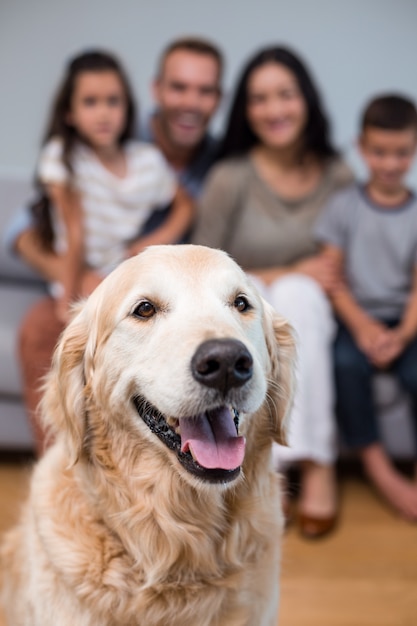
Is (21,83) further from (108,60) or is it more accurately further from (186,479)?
(186,479)

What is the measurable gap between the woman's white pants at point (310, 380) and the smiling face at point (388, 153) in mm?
477

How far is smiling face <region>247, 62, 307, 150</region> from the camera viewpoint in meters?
2.37

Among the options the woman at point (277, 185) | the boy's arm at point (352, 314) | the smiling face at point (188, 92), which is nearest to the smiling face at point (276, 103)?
the woman at point (277, 185)

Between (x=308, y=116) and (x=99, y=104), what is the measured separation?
0.69m

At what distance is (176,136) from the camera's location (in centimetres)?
259

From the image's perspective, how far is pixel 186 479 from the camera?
1.12 metres

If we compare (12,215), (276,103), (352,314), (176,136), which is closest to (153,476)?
(352,314)

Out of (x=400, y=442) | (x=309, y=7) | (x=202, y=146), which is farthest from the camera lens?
(x=309, y=7)

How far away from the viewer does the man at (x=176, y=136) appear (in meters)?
2.29

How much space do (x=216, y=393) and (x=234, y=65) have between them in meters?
2.62

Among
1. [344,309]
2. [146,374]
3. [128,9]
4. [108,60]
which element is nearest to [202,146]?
[108,60]

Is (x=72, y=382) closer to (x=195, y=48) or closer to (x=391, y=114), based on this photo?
(x=391, y=114)

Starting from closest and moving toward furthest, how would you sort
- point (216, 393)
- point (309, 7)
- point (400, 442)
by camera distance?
point (216, 393) → point (400, 442) → point (309, 7)

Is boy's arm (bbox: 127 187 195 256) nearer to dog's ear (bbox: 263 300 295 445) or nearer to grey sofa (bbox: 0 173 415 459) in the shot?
grey sofa (bbox: 0 173 415 459)
